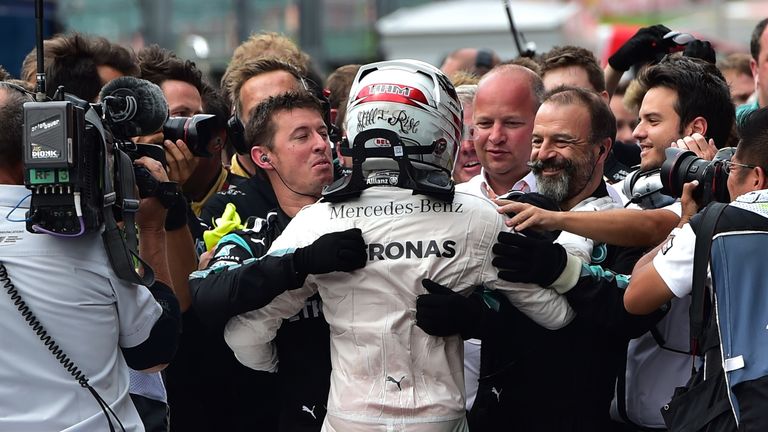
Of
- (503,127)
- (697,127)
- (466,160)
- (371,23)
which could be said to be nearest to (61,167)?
(503,127)

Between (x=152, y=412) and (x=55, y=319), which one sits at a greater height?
(x=55, y=319)

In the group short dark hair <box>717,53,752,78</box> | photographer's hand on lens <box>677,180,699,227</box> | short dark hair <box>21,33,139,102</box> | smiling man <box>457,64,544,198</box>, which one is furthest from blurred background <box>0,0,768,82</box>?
photographer's hand on lens <box>677,180,699,227</box>

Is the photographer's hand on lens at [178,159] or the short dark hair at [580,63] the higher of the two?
the short dark hair at [580,63]

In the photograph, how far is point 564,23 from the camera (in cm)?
1738

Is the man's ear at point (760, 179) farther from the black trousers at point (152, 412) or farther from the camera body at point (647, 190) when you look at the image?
the black trousers at point (152, 412)

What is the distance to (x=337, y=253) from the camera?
11.4 feet

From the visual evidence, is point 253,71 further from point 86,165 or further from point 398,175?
point 86,165

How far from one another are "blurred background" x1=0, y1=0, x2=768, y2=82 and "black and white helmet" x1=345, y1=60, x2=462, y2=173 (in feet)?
32.1

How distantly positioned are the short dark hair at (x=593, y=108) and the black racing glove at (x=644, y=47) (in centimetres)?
131

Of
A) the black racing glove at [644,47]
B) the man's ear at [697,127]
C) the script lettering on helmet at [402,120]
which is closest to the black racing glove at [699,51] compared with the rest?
the black racing glove at [644,47]

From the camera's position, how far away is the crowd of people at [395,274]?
136 inches

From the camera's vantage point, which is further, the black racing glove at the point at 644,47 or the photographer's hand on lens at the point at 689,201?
the black racing glove at the point at 644,47

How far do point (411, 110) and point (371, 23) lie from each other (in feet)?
69.6

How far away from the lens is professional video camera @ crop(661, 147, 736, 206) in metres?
3.75
